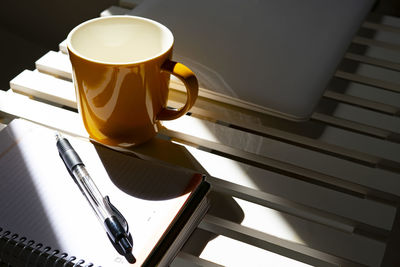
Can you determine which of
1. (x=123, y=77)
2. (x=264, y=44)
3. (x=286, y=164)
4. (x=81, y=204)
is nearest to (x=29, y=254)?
(x=81, y=204)

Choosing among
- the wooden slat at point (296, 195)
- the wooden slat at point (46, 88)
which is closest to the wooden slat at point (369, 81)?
the wooden slat at point (296, 195)

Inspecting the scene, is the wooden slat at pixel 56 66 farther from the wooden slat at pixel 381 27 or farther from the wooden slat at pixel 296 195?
the wooden slat at pixel 381 27

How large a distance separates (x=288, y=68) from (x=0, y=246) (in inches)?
15.4

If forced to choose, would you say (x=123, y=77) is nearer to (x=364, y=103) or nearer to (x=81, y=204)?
(x=81, y=204)

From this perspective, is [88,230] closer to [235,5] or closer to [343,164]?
[343,164]

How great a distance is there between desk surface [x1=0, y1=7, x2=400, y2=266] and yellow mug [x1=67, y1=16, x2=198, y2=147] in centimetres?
5

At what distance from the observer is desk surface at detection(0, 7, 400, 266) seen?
0.48 m

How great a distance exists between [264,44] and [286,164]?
178 mm

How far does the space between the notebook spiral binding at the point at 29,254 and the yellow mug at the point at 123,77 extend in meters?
0.15

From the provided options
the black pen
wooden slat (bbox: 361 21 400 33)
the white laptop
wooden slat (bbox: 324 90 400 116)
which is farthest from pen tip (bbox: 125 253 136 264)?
wooden slat (bbox: 361 21 400 33)

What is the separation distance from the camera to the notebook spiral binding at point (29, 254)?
1.31 feet

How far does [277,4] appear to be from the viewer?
710 mm

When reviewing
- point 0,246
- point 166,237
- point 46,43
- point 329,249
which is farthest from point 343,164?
point 46,43

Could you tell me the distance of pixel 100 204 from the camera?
0.44m
